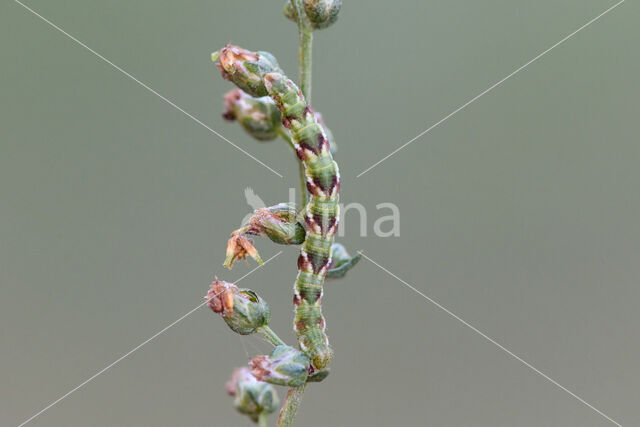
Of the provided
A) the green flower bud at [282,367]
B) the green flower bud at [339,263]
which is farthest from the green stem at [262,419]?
the green flower bud at [339,263]

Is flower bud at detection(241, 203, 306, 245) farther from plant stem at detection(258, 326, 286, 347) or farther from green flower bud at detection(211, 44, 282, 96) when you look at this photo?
green flower bud at detection(211, 44, 282, 96)

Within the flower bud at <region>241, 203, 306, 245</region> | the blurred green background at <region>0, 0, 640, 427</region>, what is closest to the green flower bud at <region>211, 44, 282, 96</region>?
the flower bud at <region>241, 203, 306, 245</region>

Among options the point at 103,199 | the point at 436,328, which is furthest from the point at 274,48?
the point at 436,328

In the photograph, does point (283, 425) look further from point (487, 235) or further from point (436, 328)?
point (487, 235)

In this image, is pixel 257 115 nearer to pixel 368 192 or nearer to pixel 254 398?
pixel 254 398

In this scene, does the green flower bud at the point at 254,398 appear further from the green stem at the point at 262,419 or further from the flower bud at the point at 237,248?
the flower bud at the point at 237,248

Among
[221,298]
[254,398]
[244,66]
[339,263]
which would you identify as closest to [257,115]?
[244,66]
